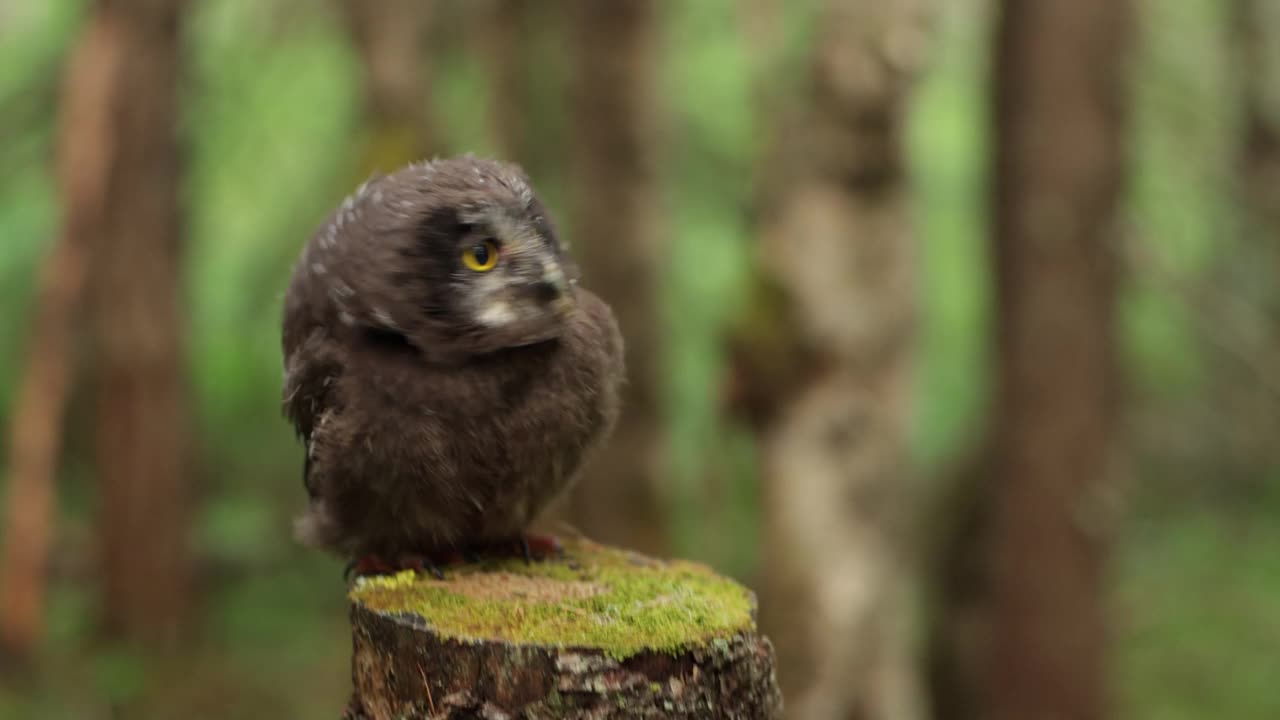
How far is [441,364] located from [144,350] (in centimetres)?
599

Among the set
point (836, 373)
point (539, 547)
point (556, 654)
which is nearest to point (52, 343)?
point (836, 373)

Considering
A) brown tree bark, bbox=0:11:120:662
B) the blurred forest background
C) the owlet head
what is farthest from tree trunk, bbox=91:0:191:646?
the owlet head

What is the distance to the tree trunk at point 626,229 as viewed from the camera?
7.34 m

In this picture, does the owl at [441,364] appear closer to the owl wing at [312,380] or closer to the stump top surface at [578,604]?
the owl wing at [312,380]

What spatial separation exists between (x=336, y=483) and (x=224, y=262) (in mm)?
8929

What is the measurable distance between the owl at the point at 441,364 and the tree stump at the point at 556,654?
0.28 m

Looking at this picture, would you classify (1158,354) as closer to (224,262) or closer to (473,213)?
(224,262)

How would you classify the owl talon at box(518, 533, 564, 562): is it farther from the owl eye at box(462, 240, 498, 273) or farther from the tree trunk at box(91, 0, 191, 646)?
the tree trunk at box(91, 0, 191, 646)

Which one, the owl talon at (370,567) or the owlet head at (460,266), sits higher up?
the owlet head at (460,266)

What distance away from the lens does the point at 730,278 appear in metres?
10.6

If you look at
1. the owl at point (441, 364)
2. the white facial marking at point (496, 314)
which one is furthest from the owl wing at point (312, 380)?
the white facial marking at point (496, 314)

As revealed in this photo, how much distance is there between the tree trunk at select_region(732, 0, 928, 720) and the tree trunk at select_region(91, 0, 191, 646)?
4.20 m

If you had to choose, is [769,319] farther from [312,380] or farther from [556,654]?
[556,654]

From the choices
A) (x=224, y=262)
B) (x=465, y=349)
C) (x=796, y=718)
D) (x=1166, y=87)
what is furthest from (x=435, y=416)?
(x=1166, y=87)
